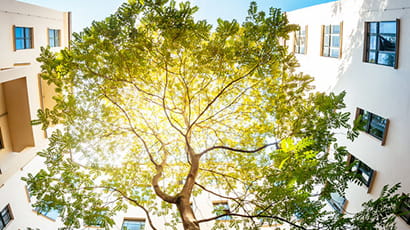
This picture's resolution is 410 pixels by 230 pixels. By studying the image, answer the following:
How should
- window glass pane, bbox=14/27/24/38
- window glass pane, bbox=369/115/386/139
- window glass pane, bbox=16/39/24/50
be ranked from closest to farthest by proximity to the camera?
1. window glass pane, bbox=369/115/386/139
2. window glass pane, bbox=14/27/24/38
3. window glass pane, bbox=16/39/24/50

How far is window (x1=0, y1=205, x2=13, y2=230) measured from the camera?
44.3ft

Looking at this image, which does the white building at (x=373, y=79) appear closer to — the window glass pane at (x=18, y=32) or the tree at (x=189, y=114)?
the tree at (x=189, y=114)

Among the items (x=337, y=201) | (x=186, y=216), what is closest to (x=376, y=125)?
(x=337, y=201)

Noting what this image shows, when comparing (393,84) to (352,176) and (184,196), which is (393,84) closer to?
(352,176)

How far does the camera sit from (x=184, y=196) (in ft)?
22.6

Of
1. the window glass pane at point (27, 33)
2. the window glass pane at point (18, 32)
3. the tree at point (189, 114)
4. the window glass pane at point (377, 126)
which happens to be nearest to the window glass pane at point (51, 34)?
the window glass pane at point (27, 33)

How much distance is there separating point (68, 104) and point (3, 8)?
8559mm

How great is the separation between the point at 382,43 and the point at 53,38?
63.7 feet

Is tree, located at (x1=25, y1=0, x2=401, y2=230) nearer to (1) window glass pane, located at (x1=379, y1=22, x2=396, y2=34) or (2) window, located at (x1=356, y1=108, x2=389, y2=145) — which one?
(2) window, located at (x1=356, y1=108, x2=389, y2=145)

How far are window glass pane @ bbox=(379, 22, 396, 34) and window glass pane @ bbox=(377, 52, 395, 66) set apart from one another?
0.85m

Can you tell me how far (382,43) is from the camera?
1015cm

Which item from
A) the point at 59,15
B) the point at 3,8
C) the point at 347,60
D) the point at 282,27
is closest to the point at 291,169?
the point at 282,27

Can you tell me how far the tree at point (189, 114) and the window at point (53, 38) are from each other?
35.0ft

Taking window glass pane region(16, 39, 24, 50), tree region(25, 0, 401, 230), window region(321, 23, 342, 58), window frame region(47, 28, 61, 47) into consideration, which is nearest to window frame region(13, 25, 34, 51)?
window glass pane region(16, 39, 24, 50)
